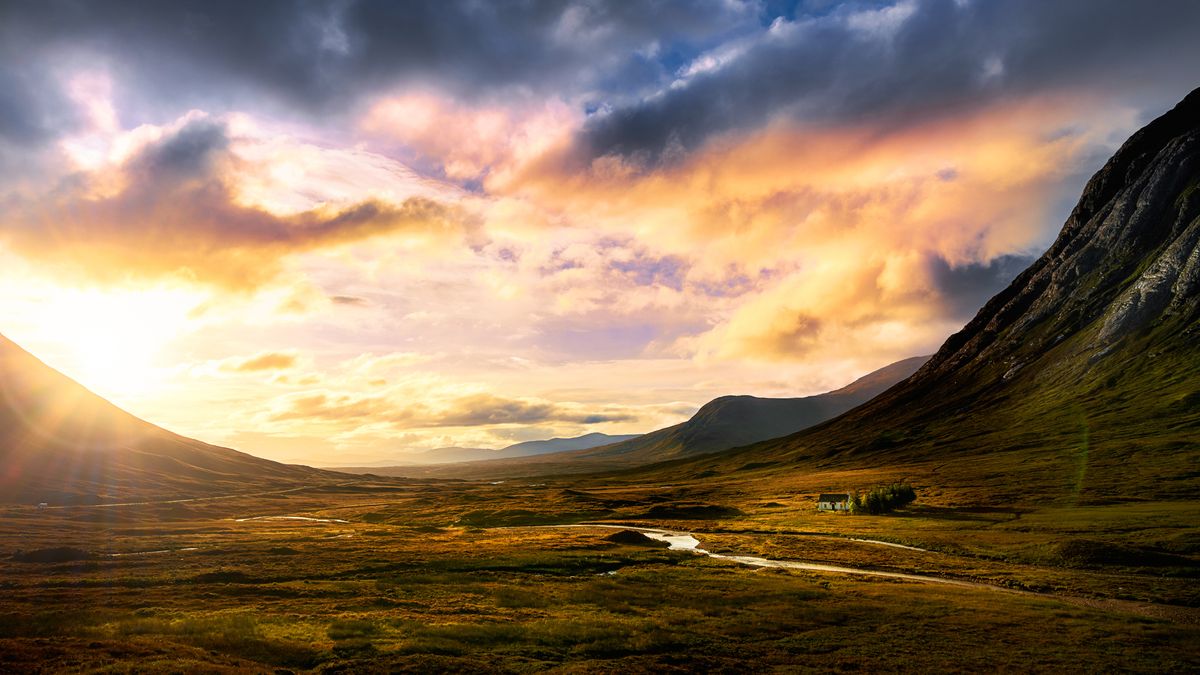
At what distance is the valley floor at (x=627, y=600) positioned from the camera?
37.0 m

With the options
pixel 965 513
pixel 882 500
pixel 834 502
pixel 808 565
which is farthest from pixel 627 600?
pixel 834 502

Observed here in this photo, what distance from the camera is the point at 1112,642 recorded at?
127ft

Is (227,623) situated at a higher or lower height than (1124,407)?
lower

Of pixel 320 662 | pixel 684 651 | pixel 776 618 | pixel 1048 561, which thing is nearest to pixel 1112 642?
pixel 776 618

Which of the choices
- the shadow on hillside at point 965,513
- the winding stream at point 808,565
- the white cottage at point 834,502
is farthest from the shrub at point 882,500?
the winding stream at point 808,565

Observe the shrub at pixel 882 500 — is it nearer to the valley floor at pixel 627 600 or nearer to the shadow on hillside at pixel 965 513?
the shadow on hillside at pixel 965 513

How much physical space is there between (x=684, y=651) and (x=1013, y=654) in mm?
20635

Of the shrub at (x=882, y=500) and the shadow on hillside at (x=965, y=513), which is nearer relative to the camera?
the shadow on hillside at (x=965, y=513)

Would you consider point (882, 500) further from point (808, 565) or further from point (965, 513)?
point (808, 565)

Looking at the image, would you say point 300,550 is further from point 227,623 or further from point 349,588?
point 227,623

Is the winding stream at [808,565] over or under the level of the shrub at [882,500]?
under

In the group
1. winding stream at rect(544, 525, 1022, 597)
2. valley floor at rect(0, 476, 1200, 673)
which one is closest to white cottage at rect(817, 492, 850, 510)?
valley floor at rect(0, 476, 1200, 673)

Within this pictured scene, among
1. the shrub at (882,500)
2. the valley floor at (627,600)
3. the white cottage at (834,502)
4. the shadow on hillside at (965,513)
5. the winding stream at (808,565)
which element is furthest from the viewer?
the white cottage at (834,502)

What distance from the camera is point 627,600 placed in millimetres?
57219
